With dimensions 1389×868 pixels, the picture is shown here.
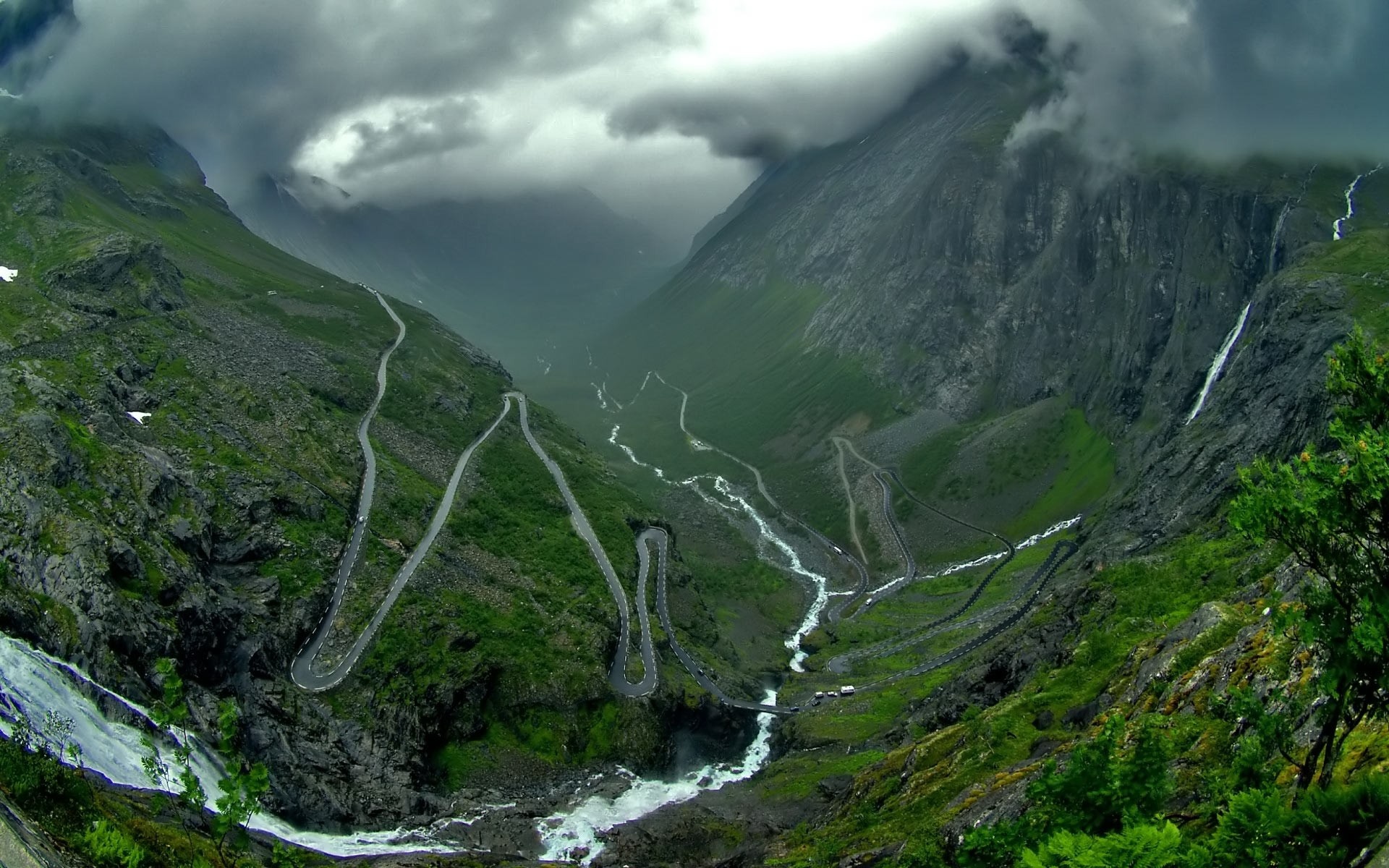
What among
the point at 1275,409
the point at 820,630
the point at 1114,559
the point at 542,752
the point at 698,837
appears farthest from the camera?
the point at 820,630

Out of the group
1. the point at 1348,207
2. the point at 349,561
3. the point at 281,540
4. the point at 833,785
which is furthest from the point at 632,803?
the point at 1348,207

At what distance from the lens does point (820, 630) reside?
141125mm

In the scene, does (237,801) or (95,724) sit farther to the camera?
(95,724)

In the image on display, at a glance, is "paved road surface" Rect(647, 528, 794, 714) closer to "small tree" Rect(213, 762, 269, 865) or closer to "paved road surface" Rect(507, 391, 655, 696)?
"paved road surface" Rect(507, 391, 655, 696)

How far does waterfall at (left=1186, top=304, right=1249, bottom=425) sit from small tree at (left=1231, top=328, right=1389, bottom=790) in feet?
536

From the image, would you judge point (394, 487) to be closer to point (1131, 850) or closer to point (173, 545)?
point (173, 545)

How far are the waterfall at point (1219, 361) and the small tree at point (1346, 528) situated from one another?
536 feet

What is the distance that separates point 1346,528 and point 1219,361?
17759cm

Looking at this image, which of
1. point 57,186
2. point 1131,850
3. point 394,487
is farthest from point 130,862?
point 57,186

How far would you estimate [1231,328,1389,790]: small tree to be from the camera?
16.3 m

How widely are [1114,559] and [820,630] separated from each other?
48.2m

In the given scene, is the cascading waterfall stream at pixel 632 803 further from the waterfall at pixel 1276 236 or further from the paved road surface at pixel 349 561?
the waterfall at pixel 1276 236

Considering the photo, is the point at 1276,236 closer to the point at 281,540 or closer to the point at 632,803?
the point at 632,803

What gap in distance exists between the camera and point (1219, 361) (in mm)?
172000
